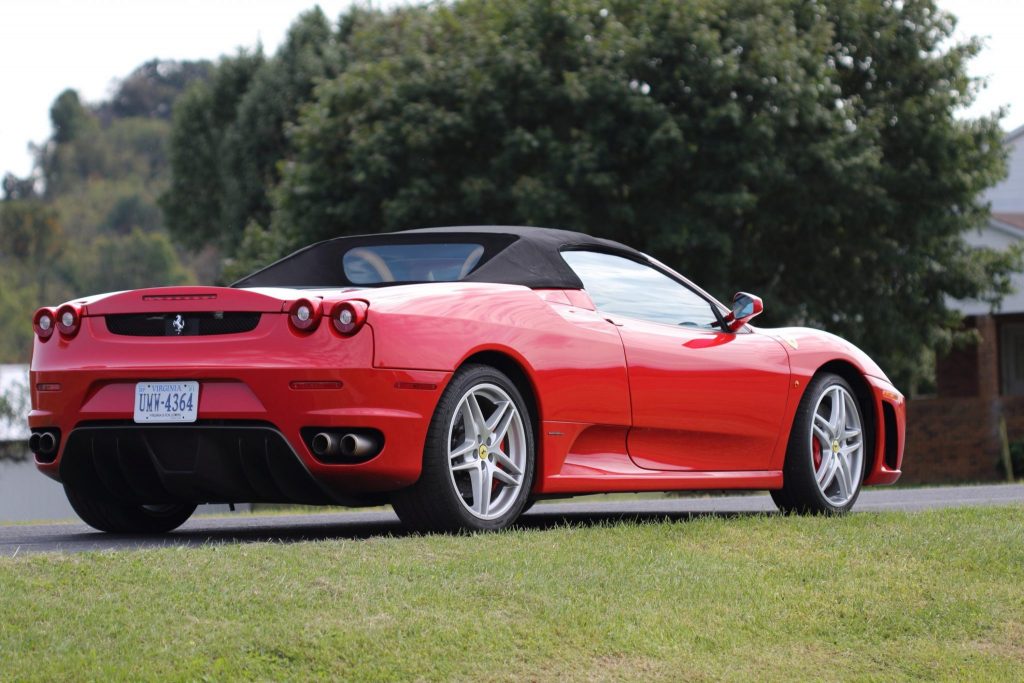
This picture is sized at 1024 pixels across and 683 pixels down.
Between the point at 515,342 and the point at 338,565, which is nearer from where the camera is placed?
the point at 338,565

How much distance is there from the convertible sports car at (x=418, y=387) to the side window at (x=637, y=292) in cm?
1

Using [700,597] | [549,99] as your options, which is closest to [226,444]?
[700,597]

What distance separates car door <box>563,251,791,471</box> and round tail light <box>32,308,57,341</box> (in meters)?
2.41

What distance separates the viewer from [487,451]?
692 centimetres

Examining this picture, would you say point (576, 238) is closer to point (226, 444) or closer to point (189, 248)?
point (226, 444)

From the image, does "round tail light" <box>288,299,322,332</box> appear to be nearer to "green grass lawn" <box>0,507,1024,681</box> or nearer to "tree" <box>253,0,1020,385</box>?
"green grass lawn" <box>0,507,1024,681</box>

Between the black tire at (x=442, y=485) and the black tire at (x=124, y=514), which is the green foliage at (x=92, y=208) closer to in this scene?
the black tire at (x=124, y=514)

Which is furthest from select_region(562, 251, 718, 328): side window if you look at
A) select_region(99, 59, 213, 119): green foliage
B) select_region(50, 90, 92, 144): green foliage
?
select_region(99, 59, 213, 119): green foliage

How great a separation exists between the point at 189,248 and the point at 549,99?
25413mm

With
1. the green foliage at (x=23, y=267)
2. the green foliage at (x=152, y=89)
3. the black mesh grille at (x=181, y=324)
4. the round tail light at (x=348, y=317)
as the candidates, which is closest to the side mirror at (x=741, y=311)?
the round tail light at (x=348, y=317)

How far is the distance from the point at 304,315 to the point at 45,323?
1345mm

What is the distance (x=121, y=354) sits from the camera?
267 inches

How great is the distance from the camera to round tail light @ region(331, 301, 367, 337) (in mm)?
6457

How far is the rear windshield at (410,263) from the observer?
24.8 ft
